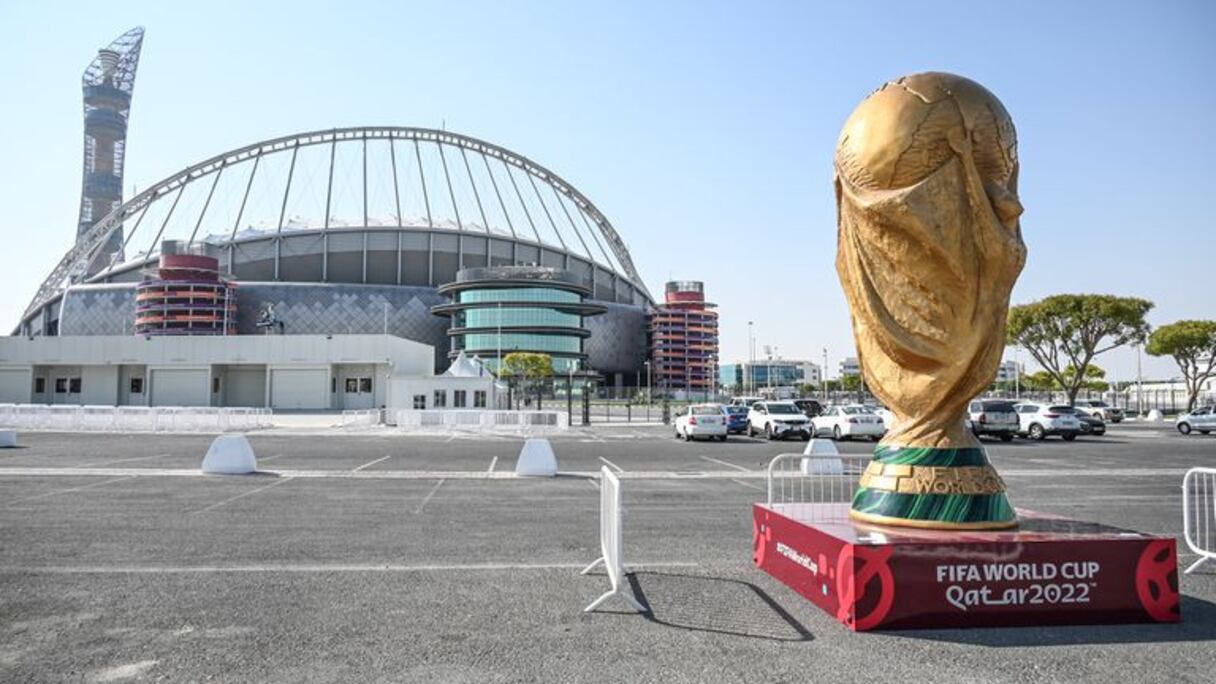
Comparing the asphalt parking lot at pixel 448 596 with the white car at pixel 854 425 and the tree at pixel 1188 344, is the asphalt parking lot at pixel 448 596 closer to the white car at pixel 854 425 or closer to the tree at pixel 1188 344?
the white car at pixel 854 425

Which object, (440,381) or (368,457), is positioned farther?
(440,381)

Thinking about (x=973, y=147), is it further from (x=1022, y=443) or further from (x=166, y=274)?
(x=166, y=274)

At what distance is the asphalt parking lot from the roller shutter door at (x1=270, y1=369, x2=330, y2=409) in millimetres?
47479

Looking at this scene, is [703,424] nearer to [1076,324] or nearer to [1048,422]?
[1048,422]

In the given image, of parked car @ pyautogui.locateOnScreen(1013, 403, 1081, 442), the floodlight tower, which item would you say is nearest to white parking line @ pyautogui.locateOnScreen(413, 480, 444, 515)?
parked car @ pyautogui.locateOnScreen(1013, 403, 1081, 442)

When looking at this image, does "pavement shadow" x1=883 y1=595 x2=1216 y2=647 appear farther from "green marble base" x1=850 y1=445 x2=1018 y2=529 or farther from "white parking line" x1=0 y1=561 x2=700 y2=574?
"white parking line" x1=0 y1=561 x2=700 y2=574

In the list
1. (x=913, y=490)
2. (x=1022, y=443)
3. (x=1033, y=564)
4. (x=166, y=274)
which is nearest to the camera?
(x=1033, y=564)

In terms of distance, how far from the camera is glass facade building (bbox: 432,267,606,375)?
10981 centimetres

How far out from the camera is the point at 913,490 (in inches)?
275

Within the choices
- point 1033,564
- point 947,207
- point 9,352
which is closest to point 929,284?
point 947,207

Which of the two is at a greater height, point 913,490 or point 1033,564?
point 913,490

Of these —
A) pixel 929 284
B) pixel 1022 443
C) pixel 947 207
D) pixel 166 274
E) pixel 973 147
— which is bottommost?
pixel 1022 443

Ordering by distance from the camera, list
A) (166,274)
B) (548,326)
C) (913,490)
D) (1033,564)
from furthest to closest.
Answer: (548,326) < (166,274) < (913,490) < (1033,564)

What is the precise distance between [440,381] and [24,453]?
28.9m
